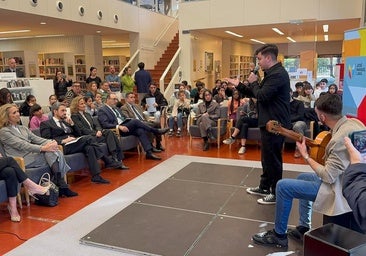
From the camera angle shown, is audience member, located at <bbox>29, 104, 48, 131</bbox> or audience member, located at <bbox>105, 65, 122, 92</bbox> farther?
audience member, located at <bbox>105, 65, 122, 92</bbox>

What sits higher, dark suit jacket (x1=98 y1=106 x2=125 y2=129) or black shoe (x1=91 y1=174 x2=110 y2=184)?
dark suit jacket (x1=98 y1=106 x2=125 y2=129)

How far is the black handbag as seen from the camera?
→ 3986 mm

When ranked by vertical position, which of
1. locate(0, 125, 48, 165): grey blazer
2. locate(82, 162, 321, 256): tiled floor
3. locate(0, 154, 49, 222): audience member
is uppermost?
locate(0, 125, 48, 165): grey blazer

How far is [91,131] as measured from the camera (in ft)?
17.5

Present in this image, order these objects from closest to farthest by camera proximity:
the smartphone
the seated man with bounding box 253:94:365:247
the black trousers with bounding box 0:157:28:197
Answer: the smartphone
the seated man with bounding box 253:94:365:247
the black trousers with bounding box 0:157:28:197

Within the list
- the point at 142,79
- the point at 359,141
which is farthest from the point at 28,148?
the point at 142,79

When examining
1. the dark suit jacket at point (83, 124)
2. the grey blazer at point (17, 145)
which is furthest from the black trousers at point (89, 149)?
the grey blazer at point (17, 145)

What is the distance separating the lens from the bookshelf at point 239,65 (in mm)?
15914

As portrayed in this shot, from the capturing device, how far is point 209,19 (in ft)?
37.1

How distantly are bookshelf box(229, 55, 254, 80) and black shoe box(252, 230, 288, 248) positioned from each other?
496 inches

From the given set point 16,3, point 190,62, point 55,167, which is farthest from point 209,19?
point 55,167

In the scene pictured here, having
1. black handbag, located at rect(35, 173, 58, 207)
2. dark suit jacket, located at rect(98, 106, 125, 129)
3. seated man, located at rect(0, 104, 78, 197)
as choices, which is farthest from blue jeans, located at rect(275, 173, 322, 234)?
dark suit jacket, located at rect(98, 106, 125, 129)

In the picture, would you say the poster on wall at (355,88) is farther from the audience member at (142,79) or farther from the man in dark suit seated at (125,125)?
the audience member at (142,79)

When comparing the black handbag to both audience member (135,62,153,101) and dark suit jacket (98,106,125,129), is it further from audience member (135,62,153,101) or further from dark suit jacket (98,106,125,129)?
audience member (135,62,153,101)
